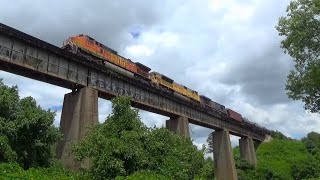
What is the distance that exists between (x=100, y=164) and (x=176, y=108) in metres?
33.4

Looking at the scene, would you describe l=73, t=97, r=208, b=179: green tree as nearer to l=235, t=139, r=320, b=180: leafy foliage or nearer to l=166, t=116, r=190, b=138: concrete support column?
l=166, t=116, r=190, b=138: concrete support column

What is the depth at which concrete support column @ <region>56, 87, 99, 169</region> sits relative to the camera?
32875 millimetres

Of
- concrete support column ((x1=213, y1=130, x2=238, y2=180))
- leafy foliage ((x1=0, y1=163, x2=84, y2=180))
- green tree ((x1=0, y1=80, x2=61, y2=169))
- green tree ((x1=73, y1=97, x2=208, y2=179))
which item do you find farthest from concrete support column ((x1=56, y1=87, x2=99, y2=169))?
concrete support column ((x1=213, y1=130, x2=238, y2=180))

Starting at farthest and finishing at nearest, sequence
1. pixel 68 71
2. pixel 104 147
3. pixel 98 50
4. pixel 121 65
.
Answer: pixel 121 65 → pixel 98 50 → pixel 68 71 → pixel 104 147

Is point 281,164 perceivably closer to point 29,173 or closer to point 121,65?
point 121,65

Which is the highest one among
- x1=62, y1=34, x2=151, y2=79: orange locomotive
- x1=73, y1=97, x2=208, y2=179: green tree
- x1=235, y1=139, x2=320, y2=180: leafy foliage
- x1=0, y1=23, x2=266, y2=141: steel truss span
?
x1=62, y1=34, x2=151, y2=79: orange locomotive

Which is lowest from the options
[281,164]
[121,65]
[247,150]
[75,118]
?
[281,164]

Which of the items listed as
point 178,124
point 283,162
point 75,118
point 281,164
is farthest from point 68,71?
point 283,162

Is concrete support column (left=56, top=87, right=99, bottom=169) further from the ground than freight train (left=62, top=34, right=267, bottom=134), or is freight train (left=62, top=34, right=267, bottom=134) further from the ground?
freight train (left=62, top=34, right=267, bottom=134)

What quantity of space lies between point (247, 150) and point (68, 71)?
181 feet

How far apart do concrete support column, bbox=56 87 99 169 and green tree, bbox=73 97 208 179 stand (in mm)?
11258

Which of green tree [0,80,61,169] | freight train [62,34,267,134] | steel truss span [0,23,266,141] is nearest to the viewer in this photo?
green tree [0,80,61,169]

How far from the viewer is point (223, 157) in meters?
64.0

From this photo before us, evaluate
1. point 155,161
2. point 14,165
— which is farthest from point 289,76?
point 14,165
